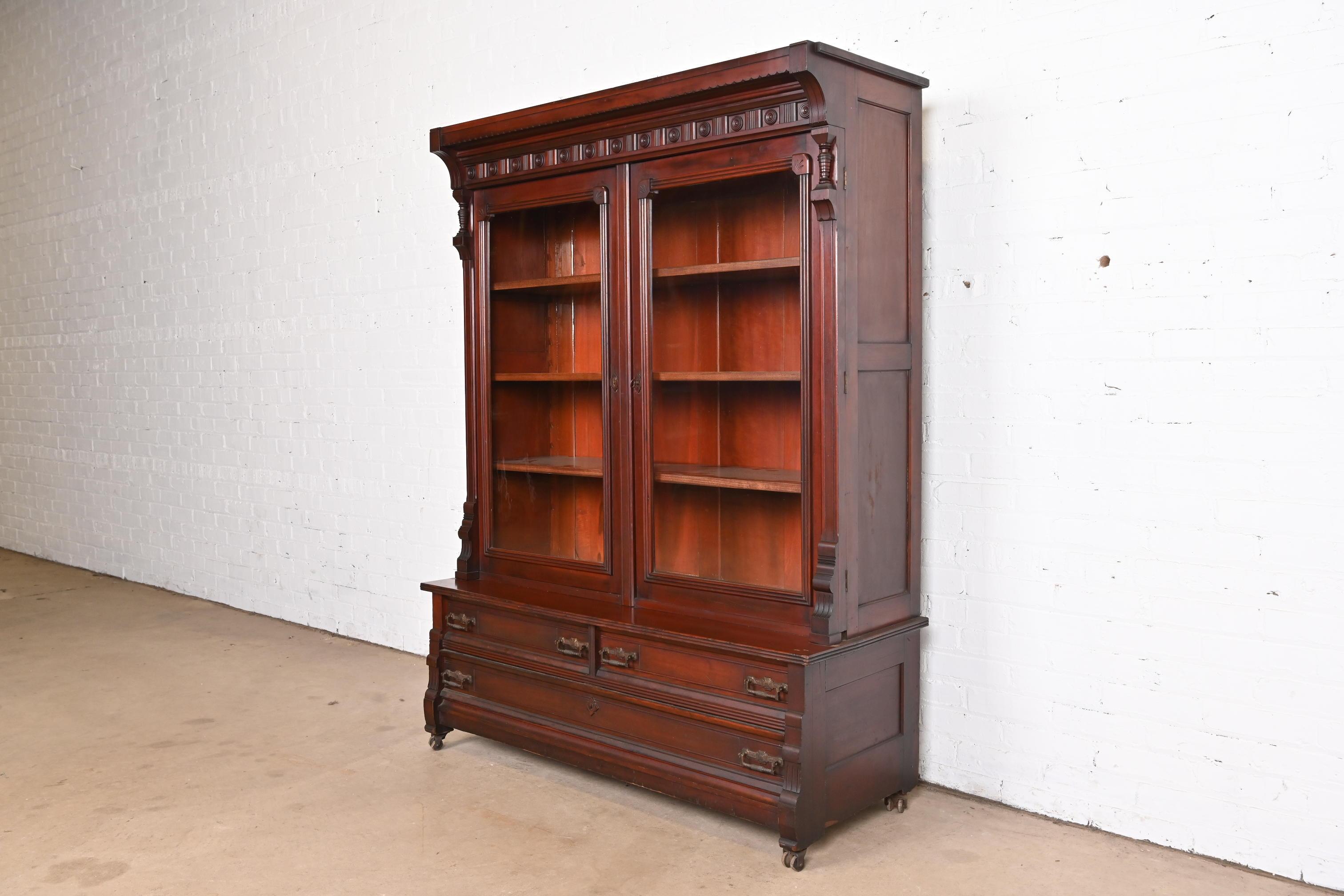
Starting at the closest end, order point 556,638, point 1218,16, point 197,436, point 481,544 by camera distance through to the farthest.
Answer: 1. point 1218,16
2. point 556,638
3. point 481,544
4. point 197,436

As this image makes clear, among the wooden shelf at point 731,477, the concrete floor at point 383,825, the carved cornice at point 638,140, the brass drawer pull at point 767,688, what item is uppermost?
the carved cornice at point 638,140

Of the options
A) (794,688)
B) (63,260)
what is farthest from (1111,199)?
(63,260)

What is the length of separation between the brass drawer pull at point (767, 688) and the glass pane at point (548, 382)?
773mm

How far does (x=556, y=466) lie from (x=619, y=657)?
761mm

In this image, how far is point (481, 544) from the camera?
13.3 feet

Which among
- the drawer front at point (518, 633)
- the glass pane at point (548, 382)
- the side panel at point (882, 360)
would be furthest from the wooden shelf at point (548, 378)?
the side panel at point (882, 360)

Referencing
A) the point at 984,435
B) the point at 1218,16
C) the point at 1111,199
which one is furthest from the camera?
the point at 984,435

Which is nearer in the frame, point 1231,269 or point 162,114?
point 1231,269

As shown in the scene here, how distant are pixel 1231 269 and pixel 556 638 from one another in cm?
223

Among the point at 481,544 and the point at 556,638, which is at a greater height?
the point at 481,544

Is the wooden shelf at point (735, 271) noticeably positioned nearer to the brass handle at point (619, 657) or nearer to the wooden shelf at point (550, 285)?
the wooden shelf at point (550, 285)

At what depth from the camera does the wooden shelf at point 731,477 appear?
3.24m

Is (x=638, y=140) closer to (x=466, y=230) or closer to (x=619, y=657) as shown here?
(x=466, y=230)

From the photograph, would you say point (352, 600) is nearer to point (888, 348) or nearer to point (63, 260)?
point (888, 348)
